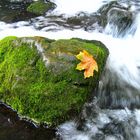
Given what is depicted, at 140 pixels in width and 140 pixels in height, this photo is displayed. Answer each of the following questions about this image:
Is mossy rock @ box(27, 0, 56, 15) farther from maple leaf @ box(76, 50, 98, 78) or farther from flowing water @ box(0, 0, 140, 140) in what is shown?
maple leaf @ box(76, 50, 98, 78)

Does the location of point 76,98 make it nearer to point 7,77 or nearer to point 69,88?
point 69,88

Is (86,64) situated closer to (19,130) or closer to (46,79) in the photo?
(46,79)

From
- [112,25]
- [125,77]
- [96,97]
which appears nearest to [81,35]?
[112,25]

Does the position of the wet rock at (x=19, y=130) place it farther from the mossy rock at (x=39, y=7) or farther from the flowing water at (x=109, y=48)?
the mossy rock at (x=39, y=7)

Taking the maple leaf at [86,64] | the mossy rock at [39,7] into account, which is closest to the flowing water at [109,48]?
the mossy rock at [39,7]

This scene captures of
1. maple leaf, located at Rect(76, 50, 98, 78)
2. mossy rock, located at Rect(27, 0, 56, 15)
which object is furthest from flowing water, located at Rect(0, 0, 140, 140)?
maple leaf, located at Rect(76, 50, 98, 78)

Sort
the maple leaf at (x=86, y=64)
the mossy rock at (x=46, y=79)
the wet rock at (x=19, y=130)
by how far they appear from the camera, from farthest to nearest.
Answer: the maple leaf at (x=86, y=64)
the mossy rock at (x=46, y=79)
the wet rock at (x=19, y=130)

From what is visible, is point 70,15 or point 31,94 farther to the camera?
point 70,15

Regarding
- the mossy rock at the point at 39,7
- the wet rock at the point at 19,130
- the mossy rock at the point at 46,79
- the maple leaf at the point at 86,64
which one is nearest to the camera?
the wet rock at the point at 19,130
